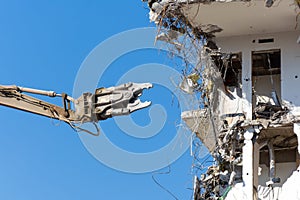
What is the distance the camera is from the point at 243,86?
18875mm

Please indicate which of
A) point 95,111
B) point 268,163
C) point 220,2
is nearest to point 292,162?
point 268,163

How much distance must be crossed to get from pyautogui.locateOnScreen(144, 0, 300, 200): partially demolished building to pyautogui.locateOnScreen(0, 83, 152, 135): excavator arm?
6.08 m

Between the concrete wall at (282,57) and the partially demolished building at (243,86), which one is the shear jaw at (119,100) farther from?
the concrete wall at (282,57)

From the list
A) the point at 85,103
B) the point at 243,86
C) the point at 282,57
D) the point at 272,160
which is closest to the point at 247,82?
the point at 243,86

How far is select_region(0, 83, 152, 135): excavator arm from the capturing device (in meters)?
11.3

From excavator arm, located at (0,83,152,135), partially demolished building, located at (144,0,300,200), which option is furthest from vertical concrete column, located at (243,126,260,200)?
excavator arm, located at (0,83,152,135)

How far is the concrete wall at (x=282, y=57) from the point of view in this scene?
59.8 ft

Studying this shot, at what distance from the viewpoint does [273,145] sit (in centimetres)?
1905

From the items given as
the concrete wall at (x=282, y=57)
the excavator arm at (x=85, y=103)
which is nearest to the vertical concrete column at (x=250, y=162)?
the concrete wall at (x=282, y=57)

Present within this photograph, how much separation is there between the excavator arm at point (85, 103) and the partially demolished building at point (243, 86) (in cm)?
608

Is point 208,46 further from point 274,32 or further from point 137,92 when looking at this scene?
point 137,92

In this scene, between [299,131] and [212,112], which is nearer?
[299,131]

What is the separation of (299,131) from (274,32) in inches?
90.9

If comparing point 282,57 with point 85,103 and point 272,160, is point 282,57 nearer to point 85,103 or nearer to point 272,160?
point 272,160
